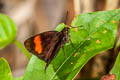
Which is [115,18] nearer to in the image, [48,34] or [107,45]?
[107,45]

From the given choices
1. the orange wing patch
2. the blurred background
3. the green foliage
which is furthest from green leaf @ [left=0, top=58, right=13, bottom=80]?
the blurred background

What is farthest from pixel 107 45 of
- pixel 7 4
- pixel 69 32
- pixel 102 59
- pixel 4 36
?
pixel 7 4

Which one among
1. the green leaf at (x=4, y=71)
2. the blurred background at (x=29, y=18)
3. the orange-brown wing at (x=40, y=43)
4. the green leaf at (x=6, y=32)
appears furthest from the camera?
the blurred background at (x=29, y=18)

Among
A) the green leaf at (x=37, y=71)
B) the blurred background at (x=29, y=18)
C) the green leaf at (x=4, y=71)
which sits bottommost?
the blurred background at (x=29, y=18)

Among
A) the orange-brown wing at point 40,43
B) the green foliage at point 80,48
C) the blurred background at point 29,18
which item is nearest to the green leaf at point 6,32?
the orange-brown wing at point 40,43

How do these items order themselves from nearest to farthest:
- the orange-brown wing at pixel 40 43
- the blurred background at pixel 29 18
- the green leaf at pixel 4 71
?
the green leaf at pixel 4 71 → the orange-brown wing at pixel 40 43 → the blurred background at pixel 29 18

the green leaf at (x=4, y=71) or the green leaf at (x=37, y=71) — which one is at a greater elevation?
the green leaf at (x=4, y=71)

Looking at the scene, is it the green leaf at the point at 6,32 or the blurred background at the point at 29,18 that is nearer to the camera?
the green leaf at the point at 6,32

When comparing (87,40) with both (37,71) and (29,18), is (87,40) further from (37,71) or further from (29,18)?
(29,18)

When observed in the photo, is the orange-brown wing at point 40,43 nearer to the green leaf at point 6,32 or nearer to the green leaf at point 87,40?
the green leaf at point 87,40
